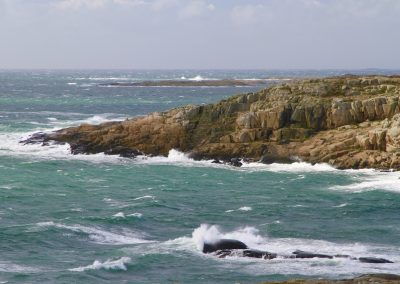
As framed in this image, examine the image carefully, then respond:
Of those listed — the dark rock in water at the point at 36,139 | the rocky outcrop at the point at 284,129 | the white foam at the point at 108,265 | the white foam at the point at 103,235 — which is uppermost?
the rocky outcrop at the point at 284,129

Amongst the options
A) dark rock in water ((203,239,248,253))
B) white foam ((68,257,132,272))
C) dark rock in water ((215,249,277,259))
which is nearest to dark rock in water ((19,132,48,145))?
dark rock in water ((203,239,248,253))

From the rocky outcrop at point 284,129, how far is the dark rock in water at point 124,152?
0.71 feet

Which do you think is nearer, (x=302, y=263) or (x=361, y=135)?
(x=302, y=263)

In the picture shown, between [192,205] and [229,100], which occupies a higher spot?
[229,100]

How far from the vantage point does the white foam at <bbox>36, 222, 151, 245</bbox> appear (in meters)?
42.0

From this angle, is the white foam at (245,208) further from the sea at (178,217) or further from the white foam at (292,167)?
the white foam at (292,167)

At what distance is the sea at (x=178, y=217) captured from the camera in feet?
117

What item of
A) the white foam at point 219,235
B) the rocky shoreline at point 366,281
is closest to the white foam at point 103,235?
the white foam at point 219,235

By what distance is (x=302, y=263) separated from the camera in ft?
→ 119

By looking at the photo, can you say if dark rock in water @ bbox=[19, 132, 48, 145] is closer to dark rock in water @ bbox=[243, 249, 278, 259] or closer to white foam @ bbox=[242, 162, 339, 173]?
white foam @ bbox=[242, 162, 339, 173]

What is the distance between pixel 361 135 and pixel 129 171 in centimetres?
2138

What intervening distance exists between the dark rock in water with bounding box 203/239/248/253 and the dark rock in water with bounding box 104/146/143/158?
37191 mm

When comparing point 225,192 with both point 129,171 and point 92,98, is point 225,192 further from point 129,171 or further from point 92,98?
point 92,98

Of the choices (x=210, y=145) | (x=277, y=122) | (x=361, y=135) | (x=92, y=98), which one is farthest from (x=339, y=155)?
(x=92, y=98)
